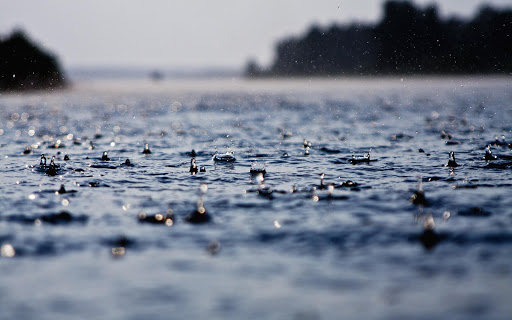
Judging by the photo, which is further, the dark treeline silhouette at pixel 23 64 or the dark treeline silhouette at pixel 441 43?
the dark treeline silhouette at pixel 441 43

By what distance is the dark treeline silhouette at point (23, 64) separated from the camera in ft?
233

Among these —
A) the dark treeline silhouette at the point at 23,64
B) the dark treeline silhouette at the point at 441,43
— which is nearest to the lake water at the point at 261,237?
the dark treeline silhouette at the point at 23,64

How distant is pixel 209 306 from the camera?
21.9 ft

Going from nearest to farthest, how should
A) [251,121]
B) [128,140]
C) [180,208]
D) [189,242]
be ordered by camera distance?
[189,242], [180,208], [128,140], [251,121]

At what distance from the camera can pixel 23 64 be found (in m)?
→ 73.4

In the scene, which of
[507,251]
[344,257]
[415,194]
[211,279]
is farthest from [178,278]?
[415,194]

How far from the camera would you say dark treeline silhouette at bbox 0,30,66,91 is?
2795 inches

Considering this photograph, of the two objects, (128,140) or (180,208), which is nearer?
(180,208)

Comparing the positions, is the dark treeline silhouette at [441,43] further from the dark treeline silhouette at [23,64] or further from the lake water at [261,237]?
the lake water at [261,237]

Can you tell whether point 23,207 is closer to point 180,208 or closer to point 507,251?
point 180,208

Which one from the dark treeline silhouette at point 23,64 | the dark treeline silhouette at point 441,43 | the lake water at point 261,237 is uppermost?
the dark treeline silhouette at point 441,43

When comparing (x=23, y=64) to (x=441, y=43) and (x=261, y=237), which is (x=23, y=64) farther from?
(x=441, y=43)

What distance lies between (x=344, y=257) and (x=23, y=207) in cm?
681

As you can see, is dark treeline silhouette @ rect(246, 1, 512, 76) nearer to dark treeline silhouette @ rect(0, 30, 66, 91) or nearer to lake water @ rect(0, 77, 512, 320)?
dark treeline silhouette @ rect(0, 30, 66, 91)
